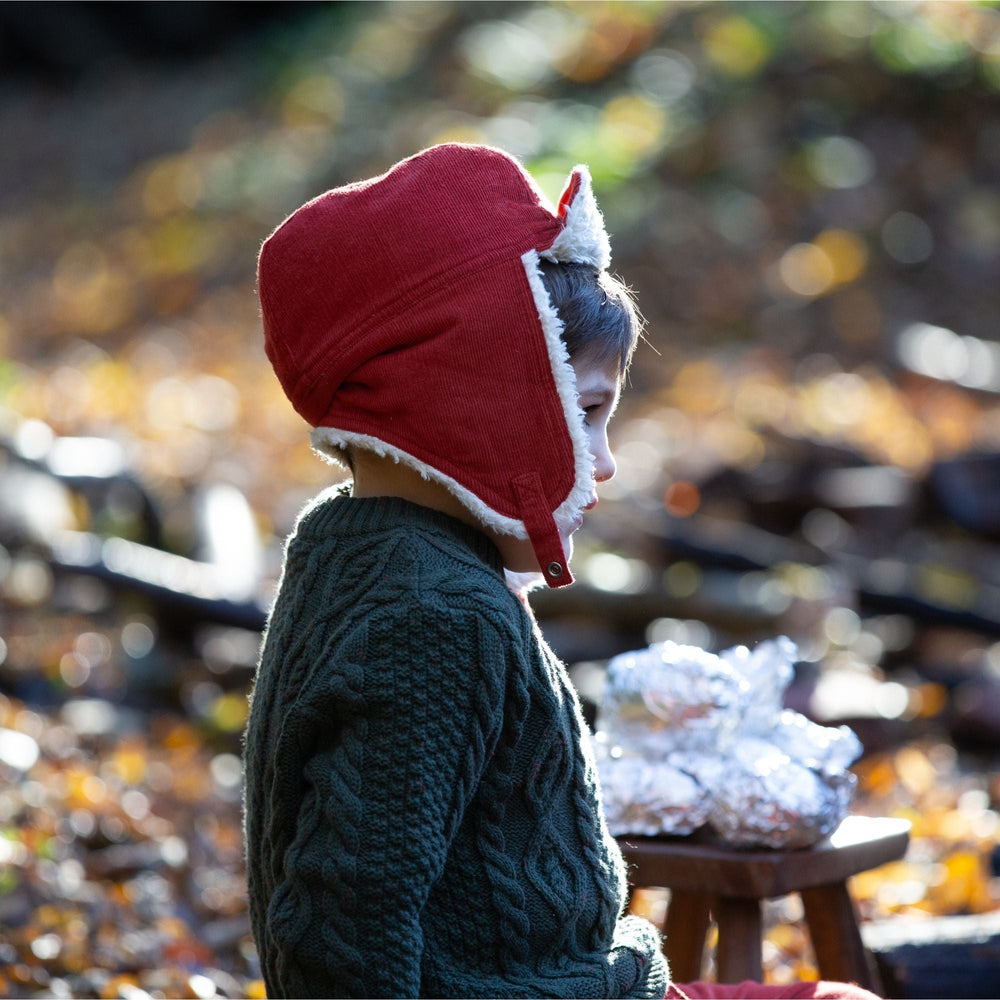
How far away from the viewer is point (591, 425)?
2059 mm

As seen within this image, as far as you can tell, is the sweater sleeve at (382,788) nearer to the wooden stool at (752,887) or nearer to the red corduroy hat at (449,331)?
the red corduroy hat at (449,331)

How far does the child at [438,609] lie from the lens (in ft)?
5.77

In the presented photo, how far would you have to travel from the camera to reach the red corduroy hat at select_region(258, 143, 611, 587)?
6.22 feet

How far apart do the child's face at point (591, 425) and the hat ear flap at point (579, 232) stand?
6.0 inches

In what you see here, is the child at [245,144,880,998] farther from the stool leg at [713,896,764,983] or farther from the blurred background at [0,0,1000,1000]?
the blurred background at [0,0,1000,1000]

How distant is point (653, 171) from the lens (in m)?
12.3

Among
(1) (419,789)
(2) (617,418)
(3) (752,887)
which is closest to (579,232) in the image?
(1) (419,789)

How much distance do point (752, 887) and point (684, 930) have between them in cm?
38

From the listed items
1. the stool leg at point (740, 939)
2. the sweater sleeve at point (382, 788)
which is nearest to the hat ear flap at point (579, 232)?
the sweater sleeve at point (382, 788)

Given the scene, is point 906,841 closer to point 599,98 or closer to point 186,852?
point 186,852

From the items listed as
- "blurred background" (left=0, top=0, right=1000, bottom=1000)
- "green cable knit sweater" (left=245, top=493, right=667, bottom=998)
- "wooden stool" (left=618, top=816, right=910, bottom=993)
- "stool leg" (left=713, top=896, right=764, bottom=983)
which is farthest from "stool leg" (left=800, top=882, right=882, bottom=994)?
"green cable knit sweater" (left=245, top=493, right=667, bottom=998)

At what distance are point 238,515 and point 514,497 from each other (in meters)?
4.49

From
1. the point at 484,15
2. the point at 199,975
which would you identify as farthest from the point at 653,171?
the point at 199,975

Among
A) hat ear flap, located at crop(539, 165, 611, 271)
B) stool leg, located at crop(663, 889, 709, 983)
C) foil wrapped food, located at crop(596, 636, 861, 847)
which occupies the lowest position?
stool leg, located at crop(663, 889, 709, 983)
